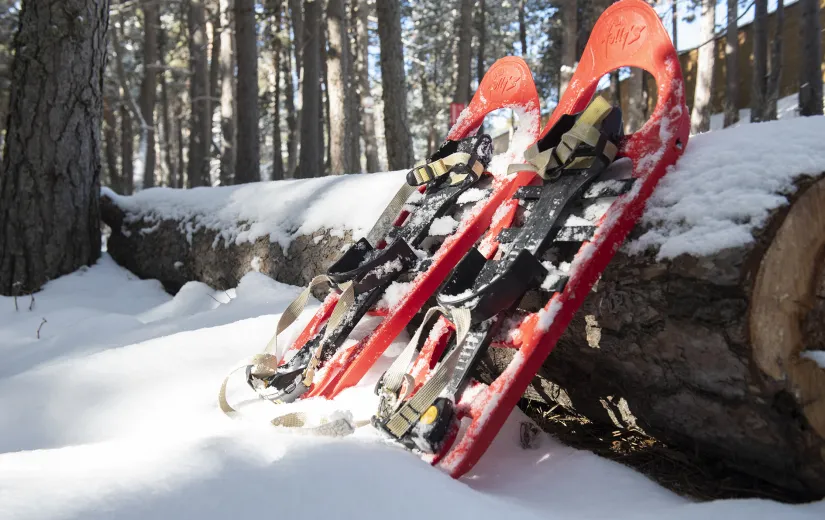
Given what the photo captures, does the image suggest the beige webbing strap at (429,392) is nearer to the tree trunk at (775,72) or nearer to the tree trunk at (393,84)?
the tree trunk at (393,84)

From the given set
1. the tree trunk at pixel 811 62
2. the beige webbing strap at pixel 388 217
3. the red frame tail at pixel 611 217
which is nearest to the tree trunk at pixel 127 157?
the beige webbing strap at pixel 388 217

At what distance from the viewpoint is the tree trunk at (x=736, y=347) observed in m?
1.53

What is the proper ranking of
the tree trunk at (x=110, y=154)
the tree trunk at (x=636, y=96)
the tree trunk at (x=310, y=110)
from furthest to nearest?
the tree trunk at (x=110, y=154), the tree trunk at (x=310, y=110), the tree trunk at (x=636, y=96)

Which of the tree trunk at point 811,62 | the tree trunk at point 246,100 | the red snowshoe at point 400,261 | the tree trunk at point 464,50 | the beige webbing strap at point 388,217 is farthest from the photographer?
the tree trunk at point 464,50

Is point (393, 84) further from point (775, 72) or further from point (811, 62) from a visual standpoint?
point (775, 72)

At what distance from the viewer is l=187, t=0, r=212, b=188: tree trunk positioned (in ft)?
39.3

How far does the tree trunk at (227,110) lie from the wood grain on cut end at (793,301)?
31.8 ft

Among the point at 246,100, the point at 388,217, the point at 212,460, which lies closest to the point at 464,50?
the point at 246,100

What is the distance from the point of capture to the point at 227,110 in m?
11.3

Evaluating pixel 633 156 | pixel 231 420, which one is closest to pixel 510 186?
pixel 633 156

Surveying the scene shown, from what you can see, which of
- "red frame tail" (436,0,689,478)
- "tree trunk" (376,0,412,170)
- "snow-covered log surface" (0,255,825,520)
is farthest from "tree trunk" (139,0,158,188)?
"red frame tail" (436,0,689,478)

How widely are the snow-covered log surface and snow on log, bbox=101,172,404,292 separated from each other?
49cm

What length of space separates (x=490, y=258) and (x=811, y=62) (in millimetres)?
7105

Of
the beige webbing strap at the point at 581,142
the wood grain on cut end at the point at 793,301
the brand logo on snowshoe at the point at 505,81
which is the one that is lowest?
the wood grain on cut end at the point at 793,301
